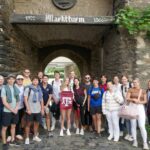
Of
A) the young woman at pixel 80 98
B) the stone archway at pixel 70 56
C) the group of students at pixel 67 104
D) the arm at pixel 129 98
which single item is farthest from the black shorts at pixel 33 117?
the stone archway at pixel 70 56

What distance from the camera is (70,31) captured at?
9094mm

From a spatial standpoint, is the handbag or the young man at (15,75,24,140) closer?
the handbag

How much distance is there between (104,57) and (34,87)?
14.0 feet

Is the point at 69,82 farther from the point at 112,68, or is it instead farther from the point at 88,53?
the point at 88,53

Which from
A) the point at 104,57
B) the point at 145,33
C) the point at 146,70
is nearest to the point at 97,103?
the point at 146,70

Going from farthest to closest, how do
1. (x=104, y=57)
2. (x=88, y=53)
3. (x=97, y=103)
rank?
(x=88, y=53) → (x=104, y=57) → (x=97, y=103)

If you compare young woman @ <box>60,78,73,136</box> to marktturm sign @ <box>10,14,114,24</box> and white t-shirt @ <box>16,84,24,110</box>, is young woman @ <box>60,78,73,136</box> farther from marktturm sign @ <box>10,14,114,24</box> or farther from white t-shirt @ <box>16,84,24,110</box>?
marktturm sign @ <box>10,14,114,24</box>

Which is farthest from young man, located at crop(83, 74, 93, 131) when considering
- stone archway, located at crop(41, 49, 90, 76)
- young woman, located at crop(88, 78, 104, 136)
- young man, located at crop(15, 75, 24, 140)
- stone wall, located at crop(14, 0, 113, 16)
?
stone archway, located at crop(41, 49, 90, 76)

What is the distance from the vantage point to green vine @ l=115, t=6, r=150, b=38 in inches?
280

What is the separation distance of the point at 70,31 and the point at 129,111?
431 cm

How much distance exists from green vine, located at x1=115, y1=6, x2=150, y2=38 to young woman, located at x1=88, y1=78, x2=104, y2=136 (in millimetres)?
1770

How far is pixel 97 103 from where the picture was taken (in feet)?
20.8

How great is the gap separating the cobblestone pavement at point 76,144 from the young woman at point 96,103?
0.36 meters

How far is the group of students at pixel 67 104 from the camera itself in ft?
17.8
